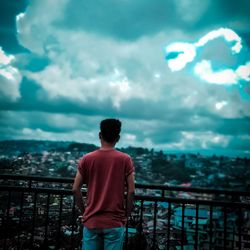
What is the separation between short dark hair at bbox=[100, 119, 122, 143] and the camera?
2.51m

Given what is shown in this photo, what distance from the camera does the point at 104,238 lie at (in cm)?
252

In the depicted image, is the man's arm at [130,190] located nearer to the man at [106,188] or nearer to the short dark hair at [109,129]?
the man at [106,188]

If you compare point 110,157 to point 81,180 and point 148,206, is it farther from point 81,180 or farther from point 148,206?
point 148,206

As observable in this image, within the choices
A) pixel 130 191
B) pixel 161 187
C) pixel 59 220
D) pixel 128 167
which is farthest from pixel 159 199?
pixel 59 220

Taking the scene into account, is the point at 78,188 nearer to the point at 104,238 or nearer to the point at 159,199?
the point at 104,238

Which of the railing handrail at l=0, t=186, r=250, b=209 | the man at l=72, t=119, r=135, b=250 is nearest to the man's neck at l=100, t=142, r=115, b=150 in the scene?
the man at l=72, t=119, r=135, b=250

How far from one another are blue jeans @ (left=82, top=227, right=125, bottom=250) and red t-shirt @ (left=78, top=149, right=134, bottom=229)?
0.05m

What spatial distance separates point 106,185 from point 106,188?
0.03 meters

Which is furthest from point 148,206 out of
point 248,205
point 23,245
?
point 23,245

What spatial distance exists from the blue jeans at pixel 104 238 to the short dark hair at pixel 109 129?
803 millimetres

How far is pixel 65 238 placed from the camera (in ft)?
15.1

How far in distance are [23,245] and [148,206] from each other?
216cm

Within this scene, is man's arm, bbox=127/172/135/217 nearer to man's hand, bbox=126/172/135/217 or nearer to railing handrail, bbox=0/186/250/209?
man's hand, bbox=126/172/135/217

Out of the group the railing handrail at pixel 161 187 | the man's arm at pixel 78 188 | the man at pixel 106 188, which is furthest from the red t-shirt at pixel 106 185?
the railing handrail at pixel 161 187
